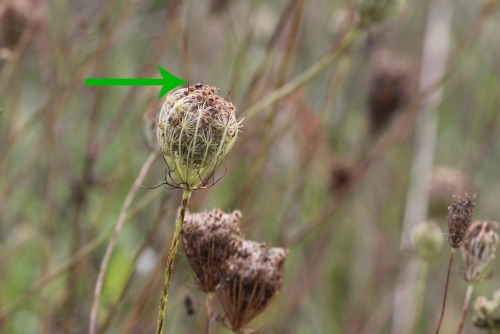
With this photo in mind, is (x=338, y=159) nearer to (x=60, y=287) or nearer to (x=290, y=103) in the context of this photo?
(x=290, y=103)

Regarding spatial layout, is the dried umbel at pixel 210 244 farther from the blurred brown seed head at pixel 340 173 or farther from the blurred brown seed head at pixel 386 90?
the blurred brown seed head at pixel 386 90

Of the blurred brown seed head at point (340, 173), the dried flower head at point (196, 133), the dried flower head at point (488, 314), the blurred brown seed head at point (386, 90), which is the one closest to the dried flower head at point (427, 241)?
the dried flower head at point (488, 314)

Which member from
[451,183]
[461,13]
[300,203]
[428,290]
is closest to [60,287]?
[300,203]

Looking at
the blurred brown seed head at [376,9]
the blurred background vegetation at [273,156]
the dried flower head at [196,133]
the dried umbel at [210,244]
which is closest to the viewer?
the dried flower head at [196,133]

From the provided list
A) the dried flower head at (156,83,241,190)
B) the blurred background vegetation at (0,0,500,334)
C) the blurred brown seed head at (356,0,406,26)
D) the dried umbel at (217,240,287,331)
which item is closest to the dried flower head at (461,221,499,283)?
the dried umbel at (217,240,287,331)

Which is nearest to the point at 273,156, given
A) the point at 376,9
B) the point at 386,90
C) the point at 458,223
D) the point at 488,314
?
the point at 386,90

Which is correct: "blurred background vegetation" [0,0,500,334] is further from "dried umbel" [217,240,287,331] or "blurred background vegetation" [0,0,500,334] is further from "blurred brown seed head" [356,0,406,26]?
"dried umbel" [217,240,287,331]

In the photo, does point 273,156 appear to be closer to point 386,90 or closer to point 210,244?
point 386,90
